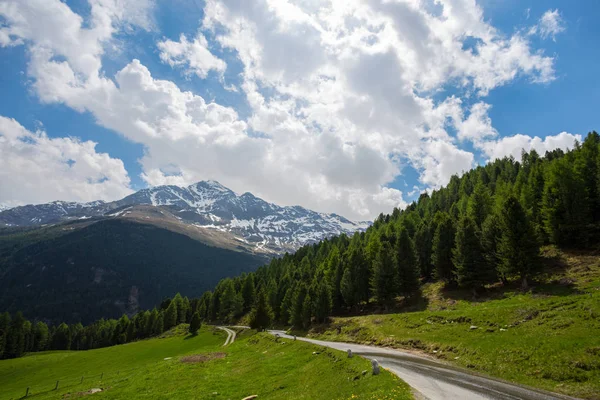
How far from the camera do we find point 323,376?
2298 cm

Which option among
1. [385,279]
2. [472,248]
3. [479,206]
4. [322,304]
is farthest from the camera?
[479,206]

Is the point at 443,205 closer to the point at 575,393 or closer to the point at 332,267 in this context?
the point at 332,267

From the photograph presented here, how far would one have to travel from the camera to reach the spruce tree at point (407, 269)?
6147 centimetres

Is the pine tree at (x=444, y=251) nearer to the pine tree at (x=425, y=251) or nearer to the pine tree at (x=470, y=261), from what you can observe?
the pine tree at (x=470, y=261)

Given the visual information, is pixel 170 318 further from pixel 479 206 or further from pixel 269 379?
pixel 479 206

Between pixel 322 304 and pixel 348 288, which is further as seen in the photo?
pixel 348 288

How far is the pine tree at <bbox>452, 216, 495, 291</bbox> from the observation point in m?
52.0

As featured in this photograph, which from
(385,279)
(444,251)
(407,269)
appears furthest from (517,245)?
(385,279)

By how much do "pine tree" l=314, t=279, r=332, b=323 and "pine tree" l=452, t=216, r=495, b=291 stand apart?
1022 inches

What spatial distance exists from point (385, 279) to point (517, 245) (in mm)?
23776

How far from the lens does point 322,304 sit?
2544 inches

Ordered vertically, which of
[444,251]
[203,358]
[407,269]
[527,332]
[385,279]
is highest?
[444,251]

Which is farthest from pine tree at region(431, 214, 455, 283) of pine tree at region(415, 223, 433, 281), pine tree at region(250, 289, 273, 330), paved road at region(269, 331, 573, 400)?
pine tree at region(250, 289, 273, 330)

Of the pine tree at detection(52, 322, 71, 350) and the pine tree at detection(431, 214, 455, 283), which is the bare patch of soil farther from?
the pine tree at detection(52, 322, 71, 350)
